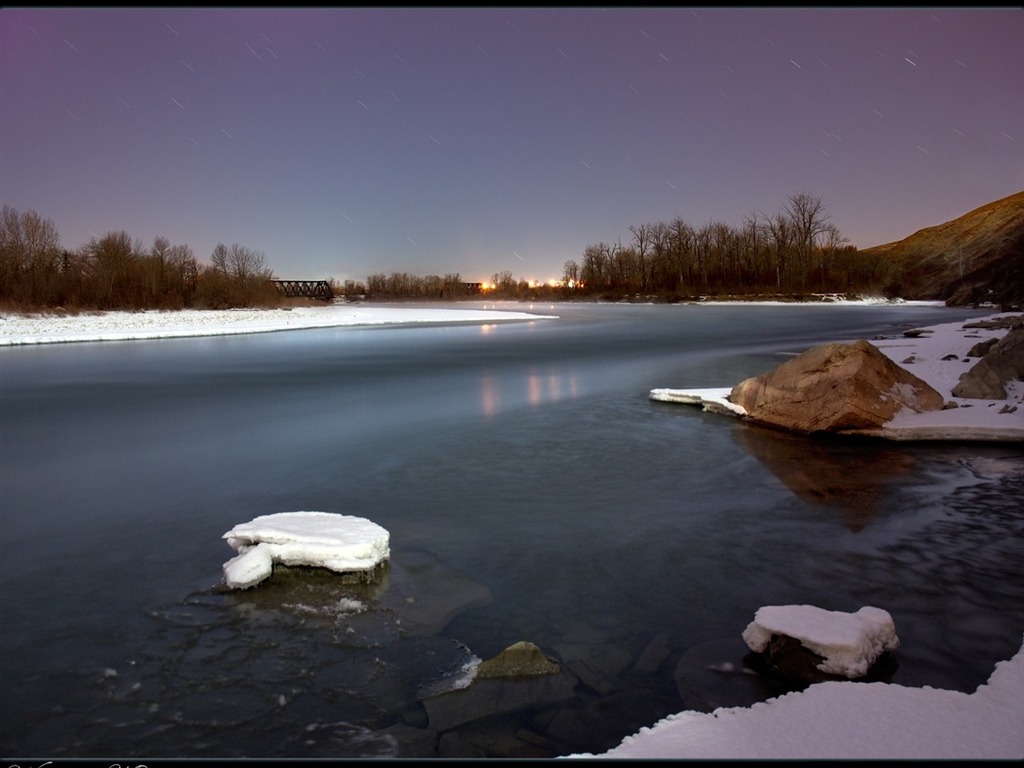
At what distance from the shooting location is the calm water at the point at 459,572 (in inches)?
157

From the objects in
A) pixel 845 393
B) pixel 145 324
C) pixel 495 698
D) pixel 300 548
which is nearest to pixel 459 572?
pixel 300 548

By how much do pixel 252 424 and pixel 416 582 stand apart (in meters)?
8.90

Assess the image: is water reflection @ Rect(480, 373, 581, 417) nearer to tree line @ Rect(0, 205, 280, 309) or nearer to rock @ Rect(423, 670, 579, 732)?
rock @ Rect(423, 670, 579, 732)

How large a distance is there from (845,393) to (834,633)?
7.55 m

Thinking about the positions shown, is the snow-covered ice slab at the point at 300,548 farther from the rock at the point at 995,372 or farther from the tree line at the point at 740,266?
the tree line at the point at 740,266

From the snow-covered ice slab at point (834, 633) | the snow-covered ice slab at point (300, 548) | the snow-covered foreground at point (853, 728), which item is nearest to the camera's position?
the snow-covered foreground at point (853, 728)

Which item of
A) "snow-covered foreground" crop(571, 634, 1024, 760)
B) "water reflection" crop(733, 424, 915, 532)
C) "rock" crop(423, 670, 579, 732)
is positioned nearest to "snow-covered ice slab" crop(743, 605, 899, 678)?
"snow-covered foreground" crop(571, 634, 1024, 760)

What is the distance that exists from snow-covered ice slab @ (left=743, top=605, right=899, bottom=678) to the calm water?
21cm

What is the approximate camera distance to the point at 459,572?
19.7ft

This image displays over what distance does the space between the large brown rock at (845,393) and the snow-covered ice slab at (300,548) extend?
7967 millimetres

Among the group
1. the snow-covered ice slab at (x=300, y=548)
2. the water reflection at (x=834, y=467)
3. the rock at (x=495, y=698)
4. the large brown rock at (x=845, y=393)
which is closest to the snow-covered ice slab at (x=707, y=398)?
the large brown rock at (x=845, y=393)

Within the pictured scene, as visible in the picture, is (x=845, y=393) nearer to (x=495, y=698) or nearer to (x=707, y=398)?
(x=707, y=398)

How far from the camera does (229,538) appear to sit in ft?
20.1

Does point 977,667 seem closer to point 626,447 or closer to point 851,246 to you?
point 626,447
